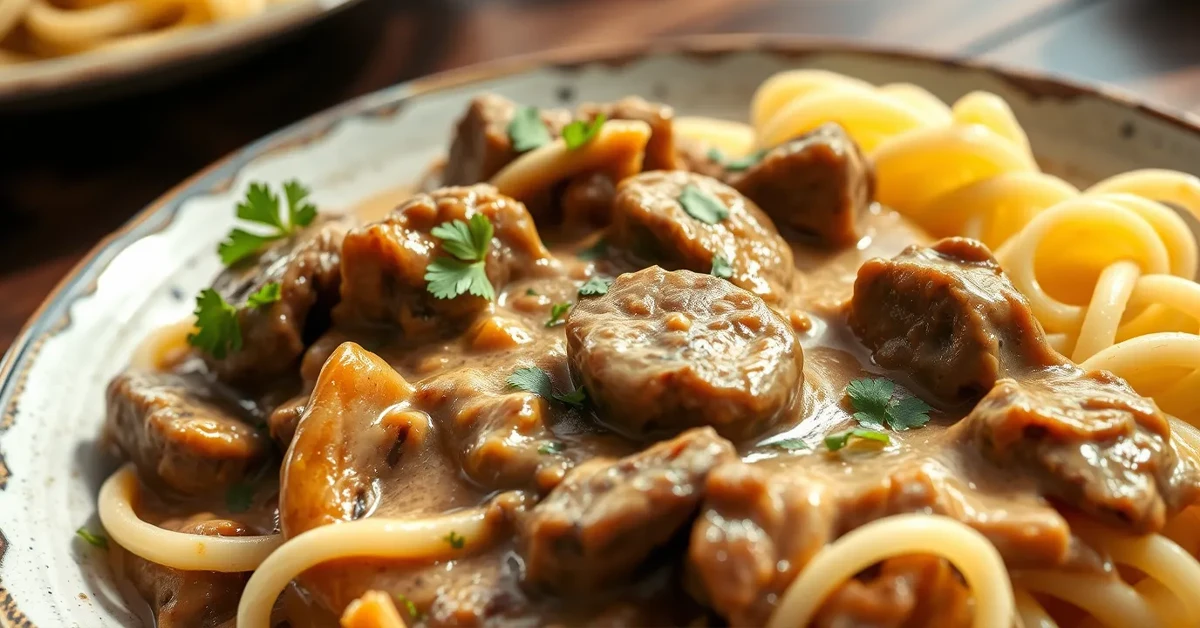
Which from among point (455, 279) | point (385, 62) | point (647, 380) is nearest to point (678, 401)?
point (647, 380)

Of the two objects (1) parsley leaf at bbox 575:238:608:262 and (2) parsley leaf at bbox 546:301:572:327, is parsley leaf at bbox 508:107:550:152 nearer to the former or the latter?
(1) parsley leaf at bbox 575:238:608:262

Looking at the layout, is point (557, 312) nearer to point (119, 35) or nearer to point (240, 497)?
point (240, 497)

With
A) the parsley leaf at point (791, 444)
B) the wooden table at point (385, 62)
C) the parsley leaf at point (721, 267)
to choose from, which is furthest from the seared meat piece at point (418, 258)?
the wooden table at point (385, 62)

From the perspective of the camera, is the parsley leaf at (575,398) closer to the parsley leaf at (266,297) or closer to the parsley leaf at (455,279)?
the parsley leaf at (455,279)

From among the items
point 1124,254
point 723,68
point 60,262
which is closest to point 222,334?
point 60,262

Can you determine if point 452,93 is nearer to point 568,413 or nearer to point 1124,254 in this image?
point 568,413
